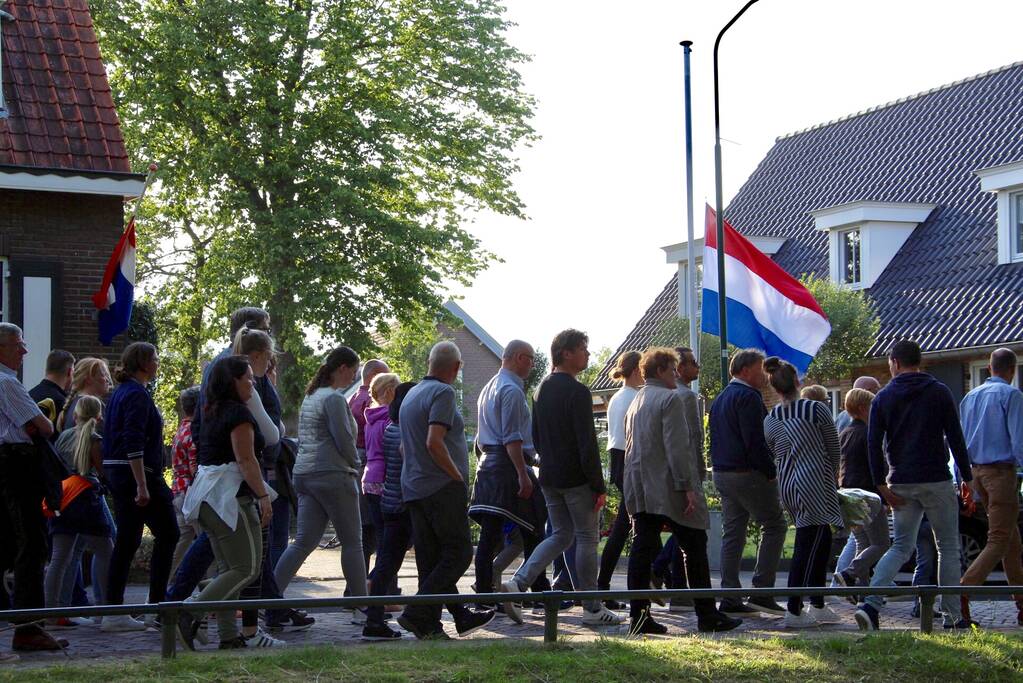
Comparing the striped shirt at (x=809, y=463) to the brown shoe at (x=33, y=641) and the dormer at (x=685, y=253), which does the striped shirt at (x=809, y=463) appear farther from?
the dormer at (x=685, y=253)

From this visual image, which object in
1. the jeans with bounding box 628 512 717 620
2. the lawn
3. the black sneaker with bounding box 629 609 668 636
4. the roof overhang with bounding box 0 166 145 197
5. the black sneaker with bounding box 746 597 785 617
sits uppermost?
the roof overhang with bounding box 0 166 145 197

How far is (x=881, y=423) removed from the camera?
33.5 ft

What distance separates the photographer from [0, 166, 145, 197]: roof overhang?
16828 millimetres

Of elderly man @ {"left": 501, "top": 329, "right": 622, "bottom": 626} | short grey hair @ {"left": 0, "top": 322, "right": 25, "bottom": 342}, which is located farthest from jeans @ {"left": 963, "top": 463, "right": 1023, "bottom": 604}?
short grey hair @ {"left": 0, "top": 322, "right": 25, "bottom": 342}

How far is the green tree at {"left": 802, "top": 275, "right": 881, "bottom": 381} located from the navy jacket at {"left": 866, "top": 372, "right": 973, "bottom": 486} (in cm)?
1967

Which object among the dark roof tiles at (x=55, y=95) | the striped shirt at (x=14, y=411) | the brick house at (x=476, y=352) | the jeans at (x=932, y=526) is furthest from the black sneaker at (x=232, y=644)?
the brick house at (x=476, y=352)

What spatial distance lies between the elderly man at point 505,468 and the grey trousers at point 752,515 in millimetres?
1421

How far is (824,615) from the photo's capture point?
10.6m

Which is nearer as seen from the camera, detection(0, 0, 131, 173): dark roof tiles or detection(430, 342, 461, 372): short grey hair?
detection(430, 342, 461, 372): short grey hair

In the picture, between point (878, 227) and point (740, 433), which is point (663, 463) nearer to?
point (740, 433)

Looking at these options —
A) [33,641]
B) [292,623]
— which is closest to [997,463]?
[292,623]

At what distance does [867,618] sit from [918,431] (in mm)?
1281

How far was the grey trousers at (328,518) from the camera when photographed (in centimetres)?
995

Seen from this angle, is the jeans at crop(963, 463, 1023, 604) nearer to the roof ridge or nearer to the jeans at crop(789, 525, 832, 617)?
the jeans at crop(789, 525, 832, 617)
